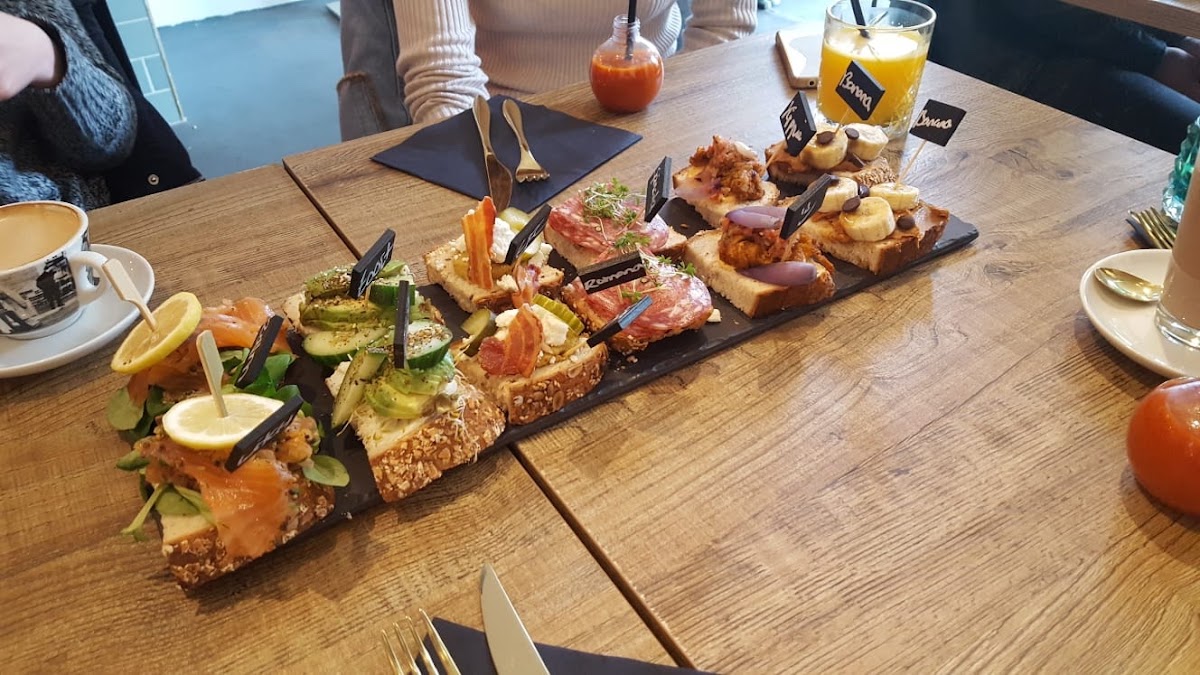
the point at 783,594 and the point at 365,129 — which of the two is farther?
the point at 365,129

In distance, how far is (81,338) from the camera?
1.30 meters

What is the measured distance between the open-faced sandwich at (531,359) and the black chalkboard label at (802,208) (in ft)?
1.38

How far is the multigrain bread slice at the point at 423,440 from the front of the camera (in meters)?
1.06

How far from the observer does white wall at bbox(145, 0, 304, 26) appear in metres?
5.46

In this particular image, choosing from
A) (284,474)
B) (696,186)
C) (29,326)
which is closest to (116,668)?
(284,474)

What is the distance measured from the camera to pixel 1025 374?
1283 millimetres

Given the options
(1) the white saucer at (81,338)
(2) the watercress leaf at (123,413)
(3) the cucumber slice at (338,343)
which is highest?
(3) the cucumber slice at (338,343)

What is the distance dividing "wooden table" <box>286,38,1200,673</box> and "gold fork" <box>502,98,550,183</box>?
0.77 ft

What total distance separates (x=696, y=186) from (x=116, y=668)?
131cm

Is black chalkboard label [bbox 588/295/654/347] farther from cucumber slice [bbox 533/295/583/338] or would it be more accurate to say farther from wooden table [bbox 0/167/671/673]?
wooden table [bbox 0/167/671/673]

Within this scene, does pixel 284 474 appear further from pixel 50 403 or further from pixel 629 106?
pixel 629 106

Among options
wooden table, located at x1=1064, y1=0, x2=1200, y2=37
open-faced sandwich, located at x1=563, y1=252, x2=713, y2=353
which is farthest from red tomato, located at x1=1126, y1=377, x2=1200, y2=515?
wooden table, located at x1=1064, y1=0, x2=1200, y2=37

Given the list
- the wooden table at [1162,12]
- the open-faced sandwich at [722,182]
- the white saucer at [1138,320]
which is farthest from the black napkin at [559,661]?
the wooden table at [1162,12]

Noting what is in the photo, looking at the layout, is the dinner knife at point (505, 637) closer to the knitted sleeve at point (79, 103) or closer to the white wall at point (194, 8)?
the knitted sleeve at point (79, 103)
